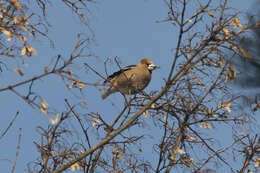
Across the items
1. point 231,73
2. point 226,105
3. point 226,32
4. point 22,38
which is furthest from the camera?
point 226,105

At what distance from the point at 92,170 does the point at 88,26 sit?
1534mm

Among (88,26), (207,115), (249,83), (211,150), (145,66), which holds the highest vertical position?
(249,83)

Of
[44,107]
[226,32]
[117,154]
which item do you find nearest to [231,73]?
[226,32]

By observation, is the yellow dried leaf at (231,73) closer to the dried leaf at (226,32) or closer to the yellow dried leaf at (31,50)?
the dried leaf at (226,32)

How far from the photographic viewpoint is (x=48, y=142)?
3.64m

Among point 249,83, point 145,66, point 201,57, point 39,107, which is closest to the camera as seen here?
point 39,107

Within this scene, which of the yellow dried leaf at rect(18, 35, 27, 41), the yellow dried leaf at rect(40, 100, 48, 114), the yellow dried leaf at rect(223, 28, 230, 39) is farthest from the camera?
the yellow dried leaf at rect(223, 28, 230, 39)

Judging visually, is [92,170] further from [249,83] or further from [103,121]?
[249,83]

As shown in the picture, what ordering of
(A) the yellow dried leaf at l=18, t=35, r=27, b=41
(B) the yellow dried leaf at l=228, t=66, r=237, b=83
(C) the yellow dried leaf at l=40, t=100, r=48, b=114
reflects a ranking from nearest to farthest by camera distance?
(C) the yellow dried leaf at l=40, t=100, r=48, b=114 → (A) the yellow dried leaf at l=18, t=35, r=27, b=41 → (B) the yellow dried leaf at l=228, t=66, r=237, b=83

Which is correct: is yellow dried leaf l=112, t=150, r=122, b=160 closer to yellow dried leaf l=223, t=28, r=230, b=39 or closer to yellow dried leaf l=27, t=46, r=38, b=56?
yellow dried leaf l=27, t=46, r=38, b=56

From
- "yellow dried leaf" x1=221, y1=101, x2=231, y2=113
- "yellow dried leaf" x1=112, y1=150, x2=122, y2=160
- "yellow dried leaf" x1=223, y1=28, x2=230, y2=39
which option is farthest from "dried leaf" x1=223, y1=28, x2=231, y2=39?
"yellow dried leaf" x1=112, y1=150, x2=122, y2=160

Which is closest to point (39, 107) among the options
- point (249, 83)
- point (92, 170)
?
point (92, 170)

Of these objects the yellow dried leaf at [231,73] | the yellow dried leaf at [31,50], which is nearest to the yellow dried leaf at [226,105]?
the yellow dried leaf at [231,73]

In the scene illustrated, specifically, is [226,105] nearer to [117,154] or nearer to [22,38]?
[117,154]
